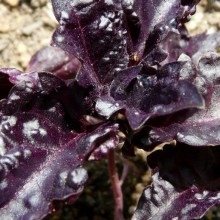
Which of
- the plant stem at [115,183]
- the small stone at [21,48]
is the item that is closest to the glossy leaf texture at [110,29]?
the plant stem at [115,183]

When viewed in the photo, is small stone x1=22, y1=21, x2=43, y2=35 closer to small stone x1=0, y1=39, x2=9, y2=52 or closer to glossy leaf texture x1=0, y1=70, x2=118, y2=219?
Result: small stone x1=0, y1=39, x2=9, y2=52

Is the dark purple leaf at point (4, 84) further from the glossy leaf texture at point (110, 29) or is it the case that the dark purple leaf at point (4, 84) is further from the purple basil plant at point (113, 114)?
the glossy leaf texture at point (110, 29)

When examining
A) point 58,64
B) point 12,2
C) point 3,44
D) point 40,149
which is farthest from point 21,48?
point 40,149

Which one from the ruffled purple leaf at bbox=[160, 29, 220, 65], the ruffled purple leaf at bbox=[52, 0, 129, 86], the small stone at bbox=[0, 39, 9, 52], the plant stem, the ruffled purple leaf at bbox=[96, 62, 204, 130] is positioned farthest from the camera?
the small stone at bbox=[0, 39, 9, 52]

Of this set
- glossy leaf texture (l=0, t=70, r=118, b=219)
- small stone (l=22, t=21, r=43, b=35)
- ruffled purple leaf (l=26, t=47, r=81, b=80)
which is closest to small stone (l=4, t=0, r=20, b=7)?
small stone (l=22, t=21, r=43, b=35)

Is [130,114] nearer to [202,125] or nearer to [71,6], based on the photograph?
[202,125]

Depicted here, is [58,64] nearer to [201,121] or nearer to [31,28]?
[31,28]

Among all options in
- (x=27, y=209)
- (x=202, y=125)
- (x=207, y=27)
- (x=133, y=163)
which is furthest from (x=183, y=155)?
(x=207, y=27)
